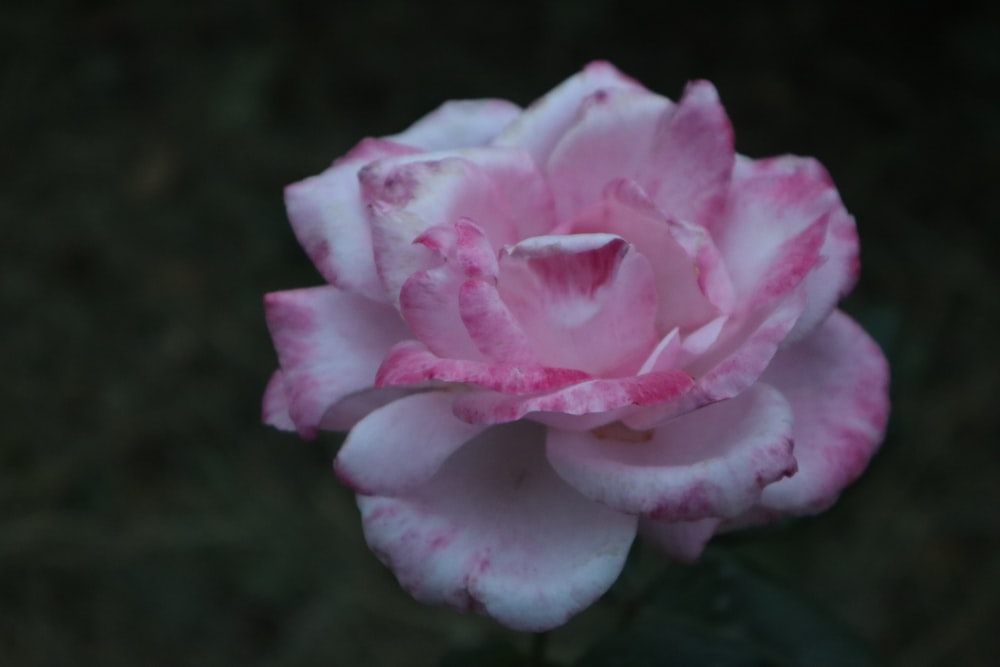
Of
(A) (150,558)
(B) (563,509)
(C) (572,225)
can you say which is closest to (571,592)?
(B) (563,509)

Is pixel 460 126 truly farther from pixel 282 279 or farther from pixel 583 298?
pixel 282 279

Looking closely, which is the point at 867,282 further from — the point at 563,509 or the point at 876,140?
the point at 563,509

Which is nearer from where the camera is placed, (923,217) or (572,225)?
(572,225)

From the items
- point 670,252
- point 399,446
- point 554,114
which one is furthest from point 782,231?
point 399,446

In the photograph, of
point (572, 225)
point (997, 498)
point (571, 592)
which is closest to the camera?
point (571, 592)

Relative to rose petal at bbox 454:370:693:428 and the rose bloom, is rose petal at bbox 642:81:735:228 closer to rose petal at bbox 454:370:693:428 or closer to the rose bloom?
the rose bloom

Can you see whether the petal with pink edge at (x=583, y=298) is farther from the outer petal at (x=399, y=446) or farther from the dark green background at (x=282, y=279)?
the dark green background at (x=282, y=279)
